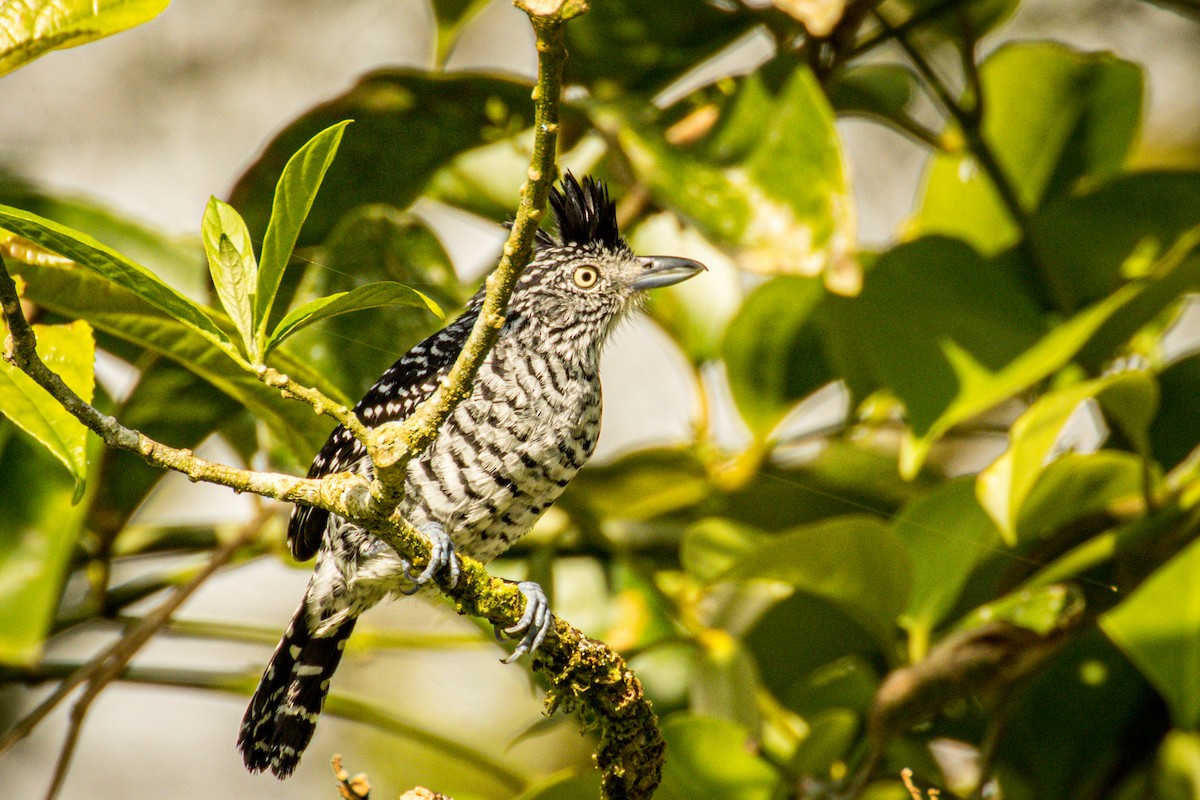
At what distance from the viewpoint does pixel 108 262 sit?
3.18 ft

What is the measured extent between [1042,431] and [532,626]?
0.82 m

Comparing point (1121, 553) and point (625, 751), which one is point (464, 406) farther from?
point (1121, 553)

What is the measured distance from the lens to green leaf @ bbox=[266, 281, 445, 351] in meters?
0.97

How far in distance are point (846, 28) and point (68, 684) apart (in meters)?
1.74

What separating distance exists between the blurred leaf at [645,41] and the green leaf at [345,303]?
134 cm

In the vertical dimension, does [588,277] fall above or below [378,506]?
below

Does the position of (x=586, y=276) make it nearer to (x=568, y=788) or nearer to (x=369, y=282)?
(x=369, y=282)

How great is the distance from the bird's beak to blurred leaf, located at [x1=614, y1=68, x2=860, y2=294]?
96 millimetres

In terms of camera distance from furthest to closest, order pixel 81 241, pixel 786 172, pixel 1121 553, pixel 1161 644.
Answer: pixel 1121 553, pixel 786 172, pixel 1161 644, pixel 81 241

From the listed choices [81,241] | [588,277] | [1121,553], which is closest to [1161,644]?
[1121,553]

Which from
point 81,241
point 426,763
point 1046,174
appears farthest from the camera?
point 426,763

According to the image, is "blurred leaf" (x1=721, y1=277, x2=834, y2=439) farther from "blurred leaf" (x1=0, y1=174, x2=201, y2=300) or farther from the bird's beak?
"blurred leaf" (x1=0, y1=174, x2=201, y2=300)

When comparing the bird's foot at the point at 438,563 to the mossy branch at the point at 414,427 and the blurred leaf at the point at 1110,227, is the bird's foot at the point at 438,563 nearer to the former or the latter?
the mossy branch at the point at 414,427

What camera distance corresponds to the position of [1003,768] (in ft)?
7.00
